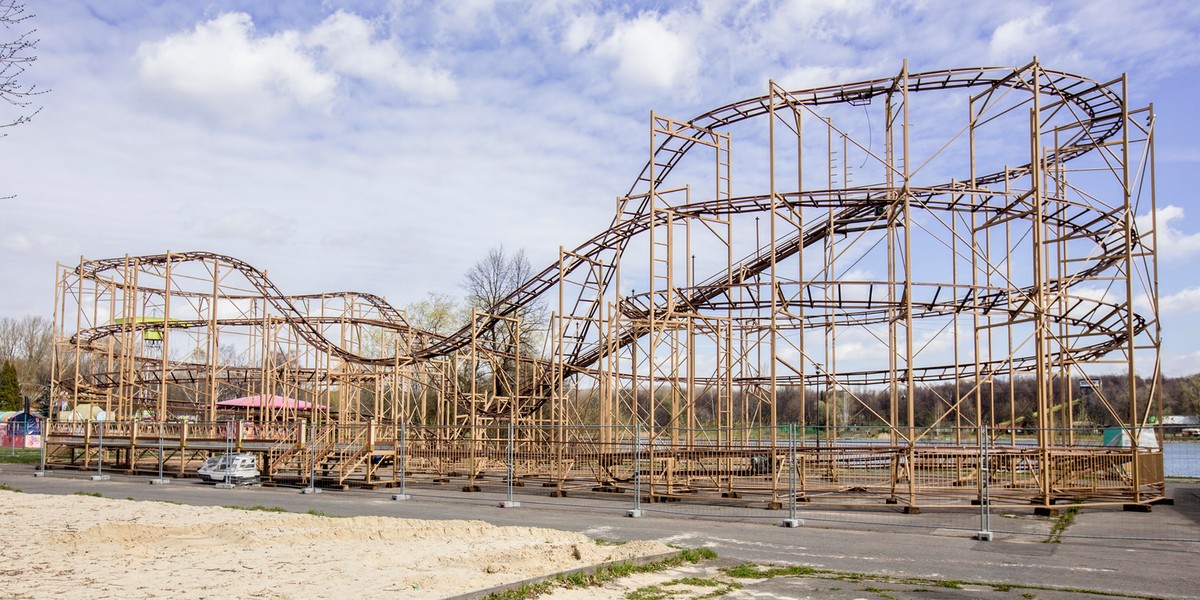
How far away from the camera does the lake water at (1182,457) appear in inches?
957

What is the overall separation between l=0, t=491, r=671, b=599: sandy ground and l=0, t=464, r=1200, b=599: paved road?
288 cm

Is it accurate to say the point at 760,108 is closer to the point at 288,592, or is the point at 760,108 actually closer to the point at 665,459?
the point at 665,459

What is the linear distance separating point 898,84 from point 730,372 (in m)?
11.9

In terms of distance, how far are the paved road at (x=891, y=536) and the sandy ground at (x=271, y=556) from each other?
2883mm

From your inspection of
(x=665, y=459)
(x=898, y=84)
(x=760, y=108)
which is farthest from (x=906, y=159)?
(x=665, y=459)

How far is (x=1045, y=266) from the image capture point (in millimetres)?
29000

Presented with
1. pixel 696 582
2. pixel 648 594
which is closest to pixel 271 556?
pixel 648 594

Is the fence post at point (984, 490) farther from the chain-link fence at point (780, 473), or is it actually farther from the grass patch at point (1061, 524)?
the grass patch at point (1061, 524)

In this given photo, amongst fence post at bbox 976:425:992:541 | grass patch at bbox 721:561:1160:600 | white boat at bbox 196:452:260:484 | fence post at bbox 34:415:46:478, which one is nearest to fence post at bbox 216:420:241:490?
white boat at bbox 196:452:260:484

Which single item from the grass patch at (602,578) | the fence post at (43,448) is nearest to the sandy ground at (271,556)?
the grass patch at (602,578)

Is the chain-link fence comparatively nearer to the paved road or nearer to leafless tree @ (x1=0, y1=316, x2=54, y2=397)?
the paved road

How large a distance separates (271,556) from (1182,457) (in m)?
22.0

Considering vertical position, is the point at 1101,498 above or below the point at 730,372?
below

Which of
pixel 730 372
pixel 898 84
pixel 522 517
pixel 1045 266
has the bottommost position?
pixel 522 517
